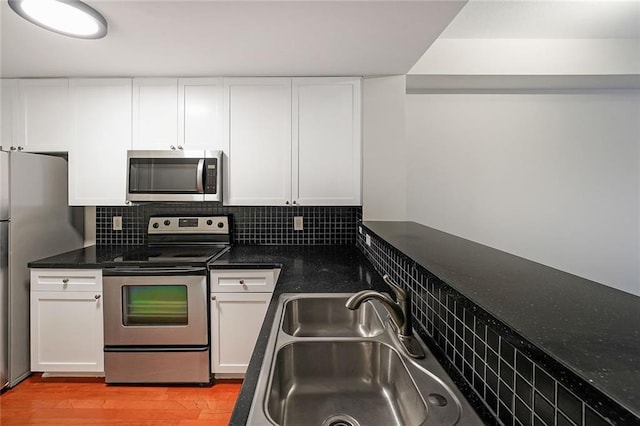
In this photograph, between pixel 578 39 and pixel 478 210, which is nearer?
pixel 578 39

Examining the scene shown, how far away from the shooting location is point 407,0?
1393 mm

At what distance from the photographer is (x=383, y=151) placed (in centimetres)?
232

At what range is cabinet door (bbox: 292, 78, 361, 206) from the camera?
2326mm

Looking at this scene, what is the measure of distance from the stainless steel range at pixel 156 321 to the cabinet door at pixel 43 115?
3.87ft

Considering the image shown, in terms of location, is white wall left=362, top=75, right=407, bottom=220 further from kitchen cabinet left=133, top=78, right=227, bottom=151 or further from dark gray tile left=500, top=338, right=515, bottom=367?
dark gray tile left=500, top=338, right=515, bottom=367

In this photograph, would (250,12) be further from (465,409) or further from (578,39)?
(578,39)

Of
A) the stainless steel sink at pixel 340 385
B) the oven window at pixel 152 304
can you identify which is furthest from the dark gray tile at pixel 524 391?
the oven window at pixel 152 304

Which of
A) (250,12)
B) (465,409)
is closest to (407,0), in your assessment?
(250,12)

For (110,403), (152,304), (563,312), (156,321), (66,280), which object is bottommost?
(110,403)

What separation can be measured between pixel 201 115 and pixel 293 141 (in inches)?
30.0

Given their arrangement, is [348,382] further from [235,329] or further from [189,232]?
[189,232]

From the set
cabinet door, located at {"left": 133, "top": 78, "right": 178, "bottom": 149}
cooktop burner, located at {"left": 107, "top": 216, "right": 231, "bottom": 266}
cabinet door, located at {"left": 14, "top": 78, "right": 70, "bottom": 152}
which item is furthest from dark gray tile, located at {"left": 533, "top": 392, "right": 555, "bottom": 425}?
cabinet door, located at {"left": 14, "top": 78, "right": 70, "bottom": 152}

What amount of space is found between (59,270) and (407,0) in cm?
270

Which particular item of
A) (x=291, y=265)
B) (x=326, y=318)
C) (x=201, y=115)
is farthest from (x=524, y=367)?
(x=201, y=115)
